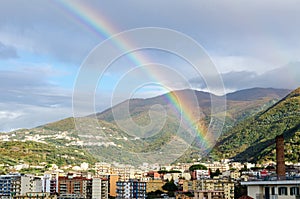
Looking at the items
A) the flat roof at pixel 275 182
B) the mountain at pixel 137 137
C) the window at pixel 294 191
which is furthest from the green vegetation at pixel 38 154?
the window at pixel 294 191

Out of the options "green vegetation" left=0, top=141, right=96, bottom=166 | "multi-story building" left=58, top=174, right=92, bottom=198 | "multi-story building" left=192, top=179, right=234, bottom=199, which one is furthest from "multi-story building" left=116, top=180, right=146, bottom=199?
"green vegetation" left=0, top=141, right=96, bottom=166

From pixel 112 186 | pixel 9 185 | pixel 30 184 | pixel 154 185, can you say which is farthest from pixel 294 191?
pixel 112 186

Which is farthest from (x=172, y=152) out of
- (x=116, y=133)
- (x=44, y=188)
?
(x=44, y=188)

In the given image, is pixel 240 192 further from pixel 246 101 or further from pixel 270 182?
pixel 246 101

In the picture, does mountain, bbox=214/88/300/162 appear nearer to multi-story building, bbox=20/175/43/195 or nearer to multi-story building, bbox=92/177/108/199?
multi-story building, bbox=92/177/108/199

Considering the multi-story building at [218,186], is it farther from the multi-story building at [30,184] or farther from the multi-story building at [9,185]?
the multi-story building at [9,185]

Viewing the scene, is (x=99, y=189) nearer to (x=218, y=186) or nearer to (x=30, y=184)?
(x=30, y=184)
